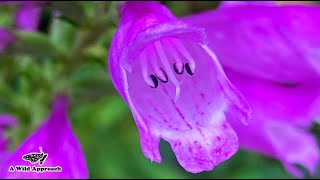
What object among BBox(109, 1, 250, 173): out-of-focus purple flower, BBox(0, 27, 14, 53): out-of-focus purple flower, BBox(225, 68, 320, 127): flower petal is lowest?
BBox(225, 68, 320, 127): flower petal

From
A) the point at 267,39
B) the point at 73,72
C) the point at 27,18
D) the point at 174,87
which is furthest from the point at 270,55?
the point at 27,18

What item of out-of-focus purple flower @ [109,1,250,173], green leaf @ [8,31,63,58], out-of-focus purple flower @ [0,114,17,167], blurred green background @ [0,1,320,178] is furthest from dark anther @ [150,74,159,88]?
out-of-focus purple flower @ [0,114,17,167]

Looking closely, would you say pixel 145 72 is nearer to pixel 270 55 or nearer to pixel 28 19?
pixel 270 55

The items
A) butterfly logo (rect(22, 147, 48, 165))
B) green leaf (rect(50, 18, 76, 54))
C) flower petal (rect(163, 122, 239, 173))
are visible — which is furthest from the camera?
green leaf (rect(50, 18, 76, 54))

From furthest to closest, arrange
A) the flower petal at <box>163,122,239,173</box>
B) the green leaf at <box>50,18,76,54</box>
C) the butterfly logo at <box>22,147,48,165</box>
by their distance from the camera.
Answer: the green leaf at <box>50,18,76,54</box> < the butterfly logo at <box>22,147,48,165</box> < the flower petal at <box>163,122,239,173</box>

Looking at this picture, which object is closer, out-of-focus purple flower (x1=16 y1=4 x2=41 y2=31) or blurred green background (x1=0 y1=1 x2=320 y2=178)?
blurred green background (x1=0 y1=1 x2=320 y2=178)

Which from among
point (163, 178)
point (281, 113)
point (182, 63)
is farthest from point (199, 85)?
point (163, 178)

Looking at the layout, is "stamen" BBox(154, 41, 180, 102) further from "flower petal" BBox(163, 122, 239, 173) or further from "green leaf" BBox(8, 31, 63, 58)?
"green leaf" BBox(8, 31, 63, 58)
